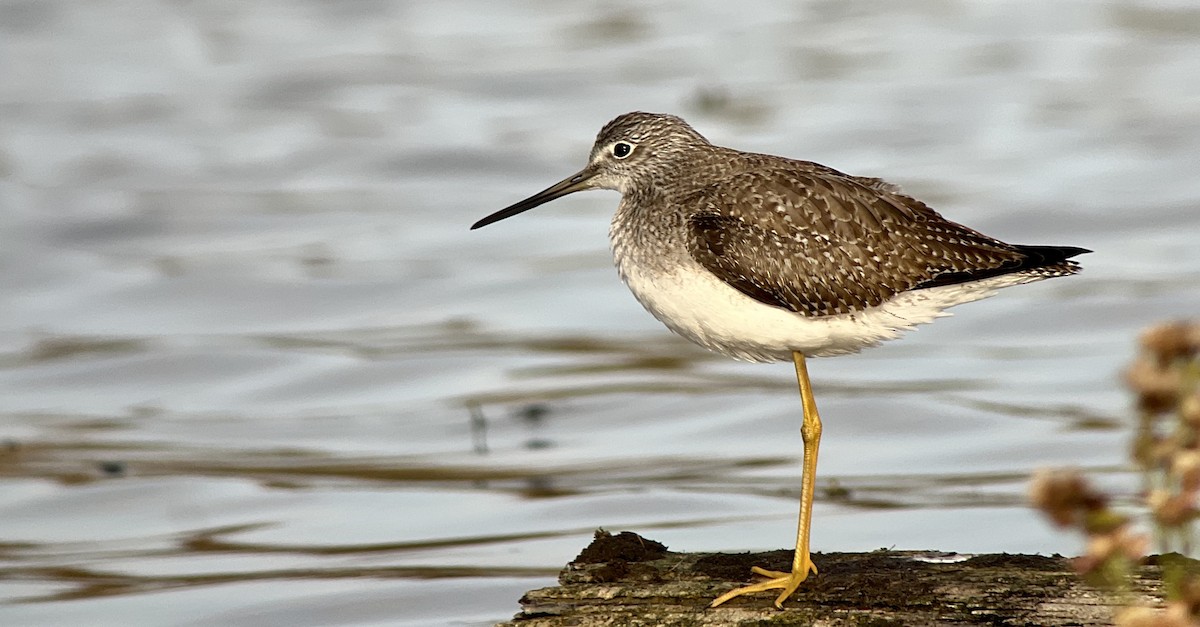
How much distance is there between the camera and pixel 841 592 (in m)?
7.44

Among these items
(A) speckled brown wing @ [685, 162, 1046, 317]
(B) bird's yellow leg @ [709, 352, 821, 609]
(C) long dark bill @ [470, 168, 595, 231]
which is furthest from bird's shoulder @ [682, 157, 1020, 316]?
(C) long dark bill @ [470, 168, 595, 231]

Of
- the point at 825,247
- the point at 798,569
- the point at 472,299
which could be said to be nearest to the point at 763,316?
the point at 825,247

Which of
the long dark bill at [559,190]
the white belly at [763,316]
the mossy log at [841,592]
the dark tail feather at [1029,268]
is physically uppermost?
the long dark bill at [559,190]

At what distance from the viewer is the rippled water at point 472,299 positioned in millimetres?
12812

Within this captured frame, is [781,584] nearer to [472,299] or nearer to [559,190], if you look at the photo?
[559,190]

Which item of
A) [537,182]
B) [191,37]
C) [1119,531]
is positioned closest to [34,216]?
[537,182]

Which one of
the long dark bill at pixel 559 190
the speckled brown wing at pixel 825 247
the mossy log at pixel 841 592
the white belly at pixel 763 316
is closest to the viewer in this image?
the mossy log at pixel 841 592

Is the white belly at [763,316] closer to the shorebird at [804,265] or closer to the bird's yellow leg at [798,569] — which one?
the shorebird at [804,265]

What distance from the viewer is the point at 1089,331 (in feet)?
57.3

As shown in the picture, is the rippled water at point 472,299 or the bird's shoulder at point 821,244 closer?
the bird's shoulder at point 821,244

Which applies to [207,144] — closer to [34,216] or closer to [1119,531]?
[34,216]

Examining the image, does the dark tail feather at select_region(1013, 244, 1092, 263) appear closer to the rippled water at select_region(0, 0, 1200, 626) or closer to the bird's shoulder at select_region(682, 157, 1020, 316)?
the bird's shoulder at select_region(682, 157, 1020, 316)

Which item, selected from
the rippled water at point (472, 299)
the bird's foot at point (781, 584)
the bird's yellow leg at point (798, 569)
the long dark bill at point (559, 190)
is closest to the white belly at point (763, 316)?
the bird's yellow leg at point (798, 569)

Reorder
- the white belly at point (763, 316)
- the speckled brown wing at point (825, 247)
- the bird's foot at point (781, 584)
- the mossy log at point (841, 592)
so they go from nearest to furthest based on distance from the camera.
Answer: the mossy log at point (841, 592), the bird's foot at point (781, 584), the white belly at point (763, 316), the speckled brown wing at point (825, 247)
